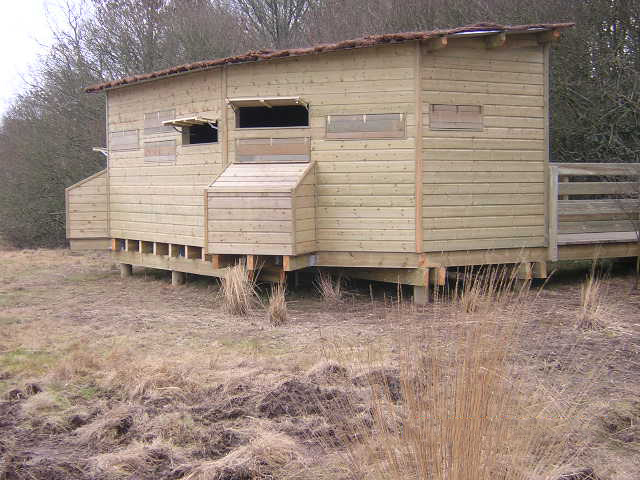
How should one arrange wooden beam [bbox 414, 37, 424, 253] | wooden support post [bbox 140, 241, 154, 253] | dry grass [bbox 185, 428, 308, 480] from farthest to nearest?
wooden support post [bbox 140, 241, 154, 253] → wooden beam [bbox 414, 37, 424, 253] → dry grass [bbox 185, 428, 308, 480]

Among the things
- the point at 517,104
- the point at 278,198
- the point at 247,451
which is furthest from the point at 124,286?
the point at 247,451

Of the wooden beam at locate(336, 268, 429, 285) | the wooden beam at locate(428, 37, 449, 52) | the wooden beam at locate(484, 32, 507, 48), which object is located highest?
the wooden beam at locate(484, 32, 507, 48)

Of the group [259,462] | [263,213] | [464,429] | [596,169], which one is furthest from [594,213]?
[464,429]

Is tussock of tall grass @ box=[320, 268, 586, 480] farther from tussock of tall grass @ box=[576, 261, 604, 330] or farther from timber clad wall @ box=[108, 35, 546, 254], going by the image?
timber clad wall @ box=[108, 35, 546, 254]

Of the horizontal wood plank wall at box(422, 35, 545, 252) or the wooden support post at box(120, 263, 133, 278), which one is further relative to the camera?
the wooden support post at box(120, 263, 133, 278)

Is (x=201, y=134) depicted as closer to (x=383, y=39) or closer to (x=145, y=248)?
(x=145, y=248)

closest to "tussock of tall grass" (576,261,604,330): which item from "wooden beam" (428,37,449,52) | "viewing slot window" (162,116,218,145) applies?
"wooden beam" (428,37,449,52)

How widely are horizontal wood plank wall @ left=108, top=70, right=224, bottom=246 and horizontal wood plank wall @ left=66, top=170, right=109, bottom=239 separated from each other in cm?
18

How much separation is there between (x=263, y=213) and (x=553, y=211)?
4.17 meters

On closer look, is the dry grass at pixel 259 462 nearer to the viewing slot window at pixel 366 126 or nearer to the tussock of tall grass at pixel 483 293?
the tussock of tall grass at pixel 483 293

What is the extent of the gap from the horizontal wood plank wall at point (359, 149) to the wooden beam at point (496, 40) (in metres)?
1.14

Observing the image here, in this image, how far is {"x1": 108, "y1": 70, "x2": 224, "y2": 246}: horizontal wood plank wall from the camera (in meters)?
11.0

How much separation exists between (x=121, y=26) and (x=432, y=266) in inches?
590

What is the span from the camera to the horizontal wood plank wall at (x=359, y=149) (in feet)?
31.3
